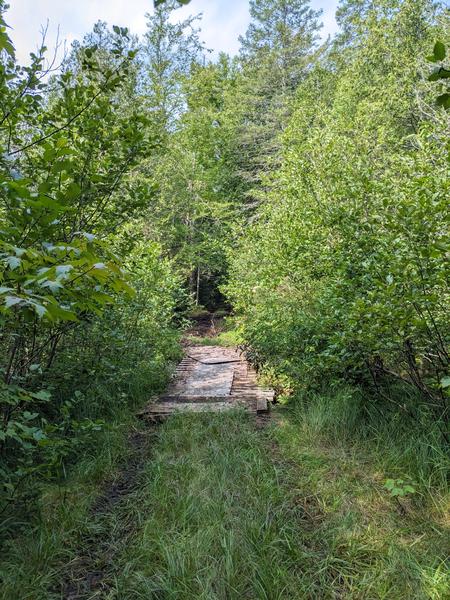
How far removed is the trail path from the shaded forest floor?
3.88 feet

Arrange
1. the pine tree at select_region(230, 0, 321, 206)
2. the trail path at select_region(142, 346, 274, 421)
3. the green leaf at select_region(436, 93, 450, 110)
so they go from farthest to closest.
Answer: the pine tree at select_region(230, 0, 321, 206) < the trail path at select_region(142, 346, 274, 421) < the green leaf at select_region(436, 93, 450, 110)

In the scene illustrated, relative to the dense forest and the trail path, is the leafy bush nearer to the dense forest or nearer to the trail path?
the dense forest

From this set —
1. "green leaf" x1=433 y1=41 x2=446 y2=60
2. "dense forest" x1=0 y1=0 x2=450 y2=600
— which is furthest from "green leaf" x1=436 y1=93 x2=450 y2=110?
"green leaf" x1=433 y1=41 x2=446 y2=60

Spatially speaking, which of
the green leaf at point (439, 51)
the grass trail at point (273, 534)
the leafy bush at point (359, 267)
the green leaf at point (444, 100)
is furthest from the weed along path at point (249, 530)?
the green leaf at point (439, 51)

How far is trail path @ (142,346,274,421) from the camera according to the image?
450 cm

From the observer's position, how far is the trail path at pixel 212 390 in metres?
4.50

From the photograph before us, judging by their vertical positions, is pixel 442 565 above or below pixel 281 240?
below

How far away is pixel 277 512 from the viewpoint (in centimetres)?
232

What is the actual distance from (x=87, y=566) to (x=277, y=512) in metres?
1.11

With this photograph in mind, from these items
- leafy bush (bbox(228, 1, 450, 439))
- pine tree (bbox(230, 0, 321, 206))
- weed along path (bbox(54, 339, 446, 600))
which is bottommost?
weed along path (bbox(54, 339, 446, 600))

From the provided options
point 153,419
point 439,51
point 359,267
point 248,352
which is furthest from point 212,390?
point 439,51

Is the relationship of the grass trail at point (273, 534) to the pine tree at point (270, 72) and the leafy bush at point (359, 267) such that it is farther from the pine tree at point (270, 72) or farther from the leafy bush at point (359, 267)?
the pine tree at point (270, 72)

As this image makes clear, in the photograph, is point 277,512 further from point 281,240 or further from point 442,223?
point 281,240

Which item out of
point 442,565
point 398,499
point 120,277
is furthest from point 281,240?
point 120,277
